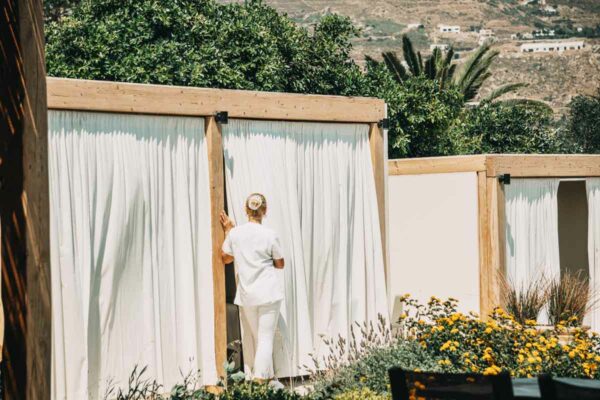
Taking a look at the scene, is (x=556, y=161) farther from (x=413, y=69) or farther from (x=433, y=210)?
(x=413, y=69)

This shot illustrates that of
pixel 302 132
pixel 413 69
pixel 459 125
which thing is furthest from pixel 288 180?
pixel 413 69

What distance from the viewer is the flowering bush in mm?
6777

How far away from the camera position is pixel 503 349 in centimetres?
706

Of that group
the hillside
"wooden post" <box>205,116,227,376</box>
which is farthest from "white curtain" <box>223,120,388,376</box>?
the hillside

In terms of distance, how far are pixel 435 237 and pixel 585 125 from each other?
86.9ft

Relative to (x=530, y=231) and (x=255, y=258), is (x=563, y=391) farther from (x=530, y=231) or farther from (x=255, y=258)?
(x=530, y=231)

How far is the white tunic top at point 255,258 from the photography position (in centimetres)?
743

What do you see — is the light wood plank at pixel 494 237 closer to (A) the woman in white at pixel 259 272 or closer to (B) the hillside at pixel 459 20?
(A) the woman in white at pixel 259 272

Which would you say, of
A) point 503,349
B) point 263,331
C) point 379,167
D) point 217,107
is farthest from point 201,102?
point 503,349

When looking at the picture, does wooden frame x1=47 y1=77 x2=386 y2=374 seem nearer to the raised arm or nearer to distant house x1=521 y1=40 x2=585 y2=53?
the raised arm

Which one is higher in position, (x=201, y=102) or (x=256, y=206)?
(x=201, y=102)

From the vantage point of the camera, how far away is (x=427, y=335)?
7.39m

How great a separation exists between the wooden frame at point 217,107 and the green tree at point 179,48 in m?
10.7

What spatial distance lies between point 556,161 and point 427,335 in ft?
15.0
